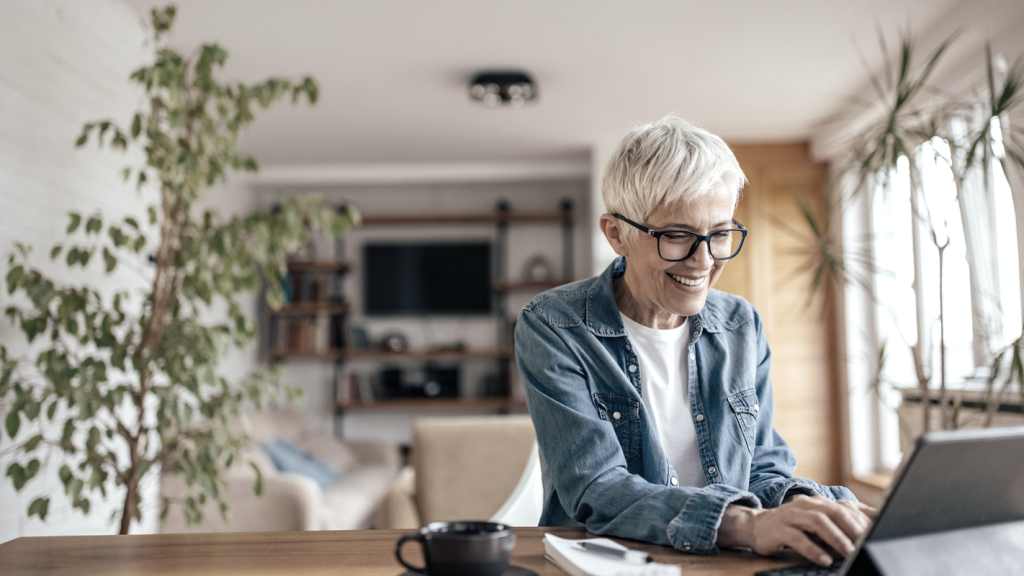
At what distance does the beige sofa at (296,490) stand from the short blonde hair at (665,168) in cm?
194

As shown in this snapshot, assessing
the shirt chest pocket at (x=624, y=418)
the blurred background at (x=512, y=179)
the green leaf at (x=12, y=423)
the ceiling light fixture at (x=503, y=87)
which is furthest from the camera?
the ceiling light fixture at (x=503, y=87)

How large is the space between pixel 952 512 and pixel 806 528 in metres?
0.14

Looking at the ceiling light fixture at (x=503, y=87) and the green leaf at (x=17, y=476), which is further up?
the ceiling light fixture at (x=503, y=87)

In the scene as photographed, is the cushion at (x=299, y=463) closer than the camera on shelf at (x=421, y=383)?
Yes

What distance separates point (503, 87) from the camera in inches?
150

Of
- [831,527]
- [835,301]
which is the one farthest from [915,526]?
[835,301]

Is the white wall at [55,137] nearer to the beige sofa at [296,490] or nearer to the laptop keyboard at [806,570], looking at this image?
the beige sofa at [296,490]

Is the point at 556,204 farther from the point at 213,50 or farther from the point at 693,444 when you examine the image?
the point at 693,444

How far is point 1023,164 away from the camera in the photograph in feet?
7.18

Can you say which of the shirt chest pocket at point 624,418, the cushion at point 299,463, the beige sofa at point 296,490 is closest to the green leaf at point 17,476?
the beige sofa at point 296,490

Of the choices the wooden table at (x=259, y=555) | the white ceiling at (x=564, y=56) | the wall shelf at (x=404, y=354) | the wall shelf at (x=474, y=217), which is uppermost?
the white ceiling at (x=564, y=56)

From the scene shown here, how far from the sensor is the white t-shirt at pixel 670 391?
1153 millimetres

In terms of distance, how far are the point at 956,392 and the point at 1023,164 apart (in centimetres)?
112

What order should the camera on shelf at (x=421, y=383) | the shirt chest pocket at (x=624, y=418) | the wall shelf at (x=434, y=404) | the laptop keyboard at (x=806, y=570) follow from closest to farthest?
1. the laptop keyboard at (x=806, y=570)
2. the shirt chest pocket at (x=624, y=418)
3. the wall shelf at (x=434, y=404)
4. the camera on shelf at (x=421, y=383)
